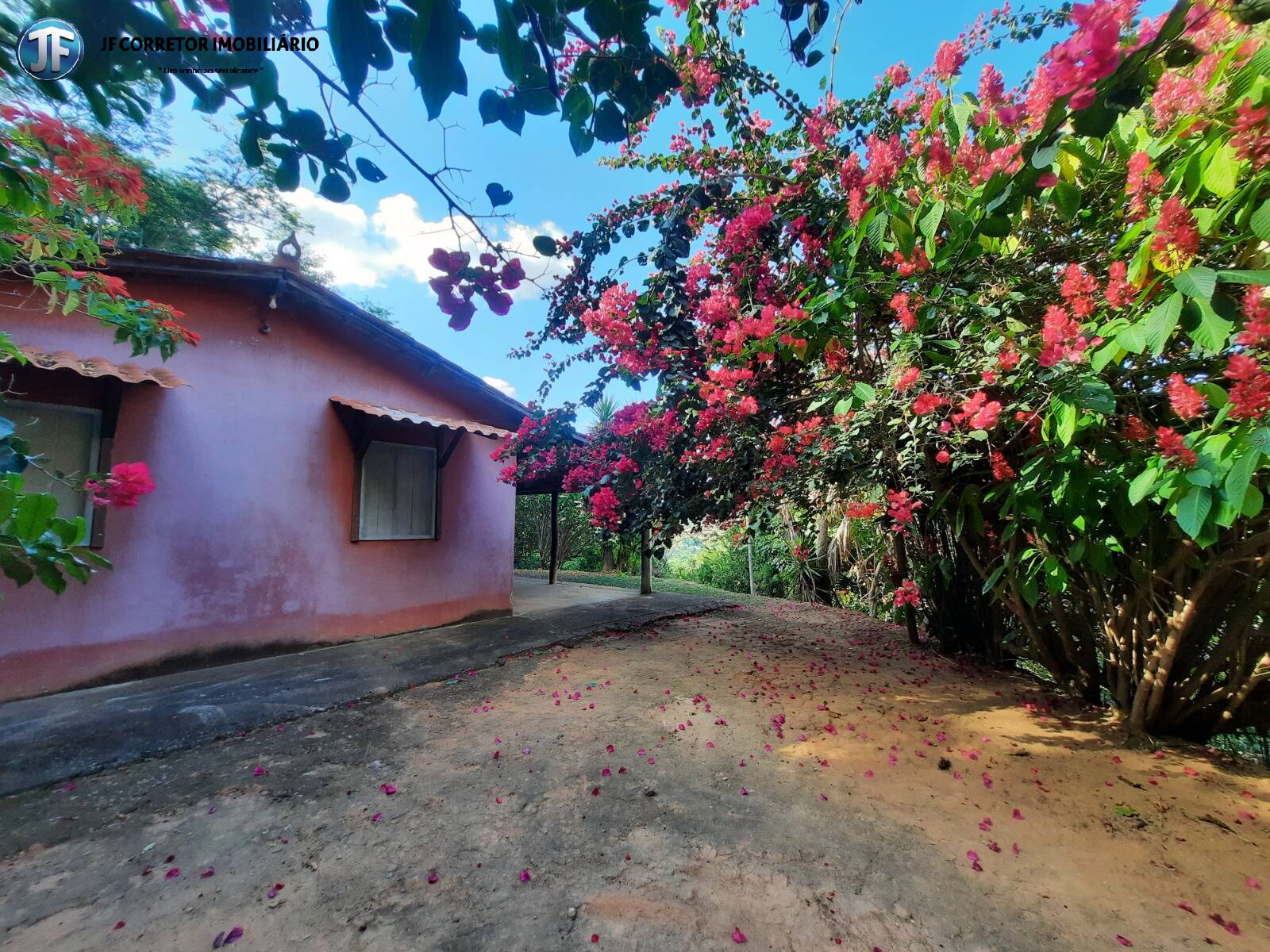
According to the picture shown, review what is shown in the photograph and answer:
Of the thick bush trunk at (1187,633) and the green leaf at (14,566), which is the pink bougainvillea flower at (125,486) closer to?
the green leaf at (14,566)

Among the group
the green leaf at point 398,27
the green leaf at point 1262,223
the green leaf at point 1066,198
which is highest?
the green leaf at point 398,27

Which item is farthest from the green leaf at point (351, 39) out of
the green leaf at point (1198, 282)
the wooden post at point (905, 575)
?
the wooden post at point (905, 575)

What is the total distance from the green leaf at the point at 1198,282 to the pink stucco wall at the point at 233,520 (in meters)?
6.41

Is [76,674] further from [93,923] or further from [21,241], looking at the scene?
[93,923]

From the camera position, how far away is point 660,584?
13250 mm

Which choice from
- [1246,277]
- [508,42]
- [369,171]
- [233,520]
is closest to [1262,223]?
[1246,277]

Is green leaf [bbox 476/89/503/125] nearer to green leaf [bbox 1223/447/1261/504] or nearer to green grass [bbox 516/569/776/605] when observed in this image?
green leaf [bbox 1223/447/1261/504]

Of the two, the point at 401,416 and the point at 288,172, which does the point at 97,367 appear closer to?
the point at 401,416

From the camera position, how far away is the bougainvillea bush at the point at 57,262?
156 centimetres

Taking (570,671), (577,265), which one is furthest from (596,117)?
(570,671)

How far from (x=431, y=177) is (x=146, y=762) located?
3.55 meters

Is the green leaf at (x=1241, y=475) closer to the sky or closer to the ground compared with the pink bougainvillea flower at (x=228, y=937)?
closer to the sky

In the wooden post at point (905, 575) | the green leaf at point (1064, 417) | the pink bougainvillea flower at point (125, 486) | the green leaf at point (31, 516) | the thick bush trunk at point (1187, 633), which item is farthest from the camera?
the wooden post at point (905, 575)

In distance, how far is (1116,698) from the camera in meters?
3.50
